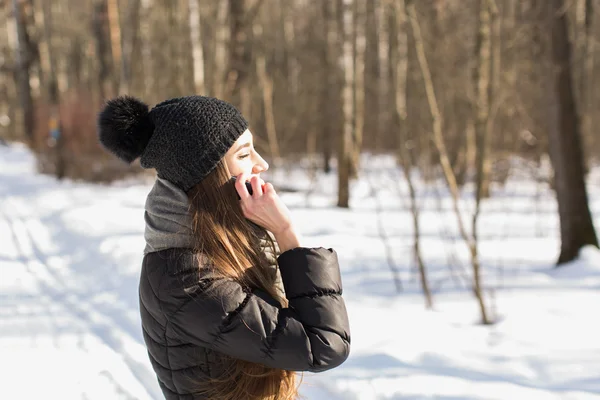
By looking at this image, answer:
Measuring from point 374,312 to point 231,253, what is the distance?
4.06 metres

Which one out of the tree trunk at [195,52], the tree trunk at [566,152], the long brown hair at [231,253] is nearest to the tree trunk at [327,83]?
the tree trunk at [195,52]

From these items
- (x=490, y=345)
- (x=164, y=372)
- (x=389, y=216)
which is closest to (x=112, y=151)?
(x=164, y=372)

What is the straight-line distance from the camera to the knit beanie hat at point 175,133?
4.65ft

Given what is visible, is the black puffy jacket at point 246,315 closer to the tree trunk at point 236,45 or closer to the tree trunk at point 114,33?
the tree trunk at point 236,45

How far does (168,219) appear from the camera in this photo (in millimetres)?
1422

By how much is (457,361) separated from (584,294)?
2611 millimetres

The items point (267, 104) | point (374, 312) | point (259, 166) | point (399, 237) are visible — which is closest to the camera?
point (259, 166)

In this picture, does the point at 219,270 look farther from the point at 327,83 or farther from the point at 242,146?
the point at 327,83

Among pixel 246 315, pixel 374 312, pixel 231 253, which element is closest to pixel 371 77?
pixel 374 312

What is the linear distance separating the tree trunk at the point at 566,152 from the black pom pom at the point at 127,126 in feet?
20.6

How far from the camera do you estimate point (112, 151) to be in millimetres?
1560

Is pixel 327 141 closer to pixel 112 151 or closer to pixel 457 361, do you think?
pixel 457 361

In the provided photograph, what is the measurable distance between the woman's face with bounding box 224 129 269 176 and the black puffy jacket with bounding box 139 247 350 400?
257 millimetres

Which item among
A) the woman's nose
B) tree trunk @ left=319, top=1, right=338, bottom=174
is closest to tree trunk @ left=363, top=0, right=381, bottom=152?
tree trunk @ left=319, top=1, right=338, bottom=174
